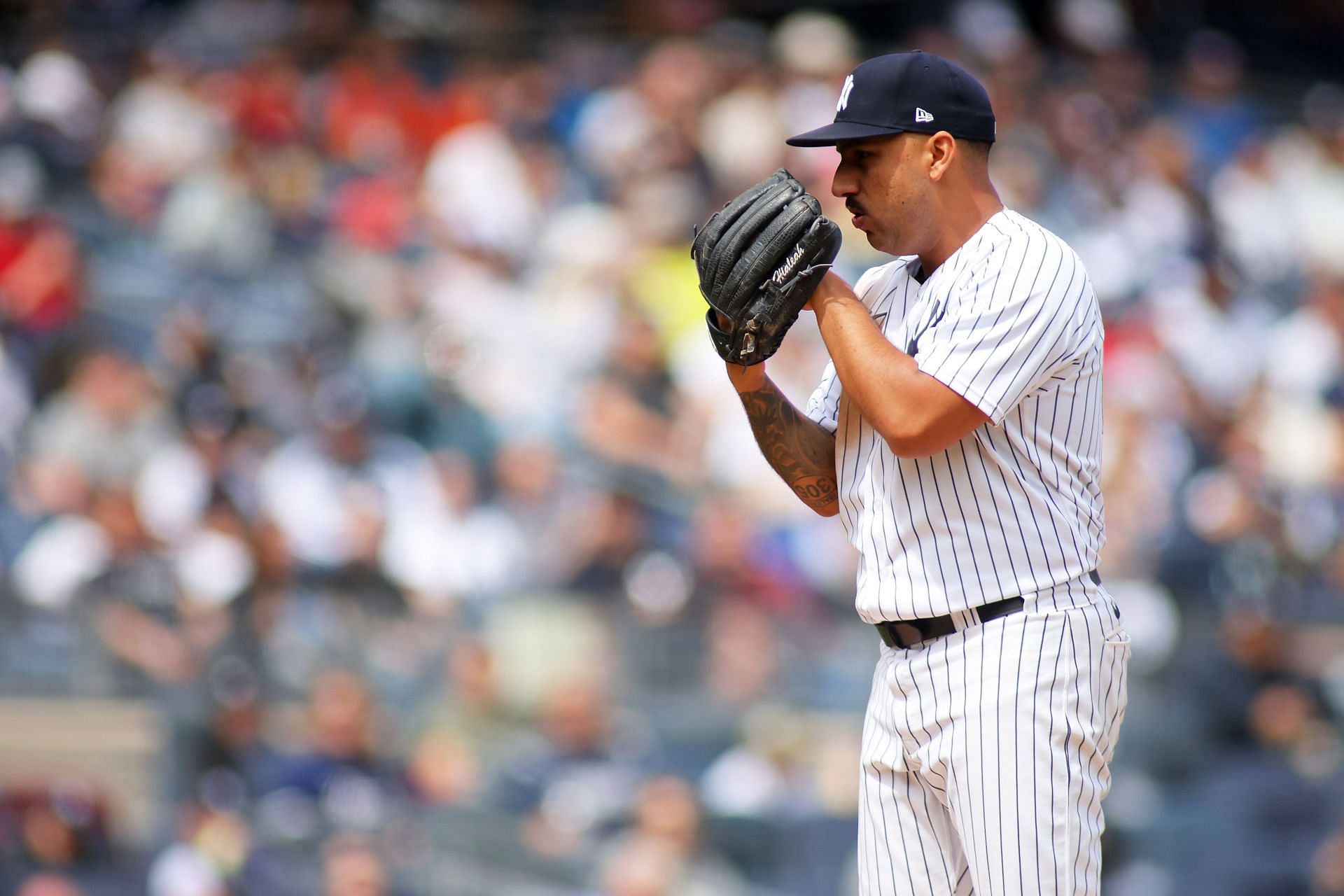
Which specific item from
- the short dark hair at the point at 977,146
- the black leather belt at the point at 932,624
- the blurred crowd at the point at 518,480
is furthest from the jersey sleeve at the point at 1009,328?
the blurred crowd at the point at 518,480

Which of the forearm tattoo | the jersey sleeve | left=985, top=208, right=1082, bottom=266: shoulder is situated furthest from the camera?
the forearm tattoo

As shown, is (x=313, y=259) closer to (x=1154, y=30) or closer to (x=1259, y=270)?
(x=1259, y=270)

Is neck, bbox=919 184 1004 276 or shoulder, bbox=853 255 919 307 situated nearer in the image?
neck, bbox=919 184 1004 276

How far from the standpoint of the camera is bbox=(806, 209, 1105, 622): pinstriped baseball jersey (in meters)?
2.27

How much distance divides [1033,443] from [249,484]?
5.30 metres

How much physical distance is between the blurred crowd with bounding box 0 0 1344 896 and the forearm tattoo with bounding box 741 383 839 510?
9.84 ft

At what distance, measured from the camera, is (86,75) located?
9398 millimetres

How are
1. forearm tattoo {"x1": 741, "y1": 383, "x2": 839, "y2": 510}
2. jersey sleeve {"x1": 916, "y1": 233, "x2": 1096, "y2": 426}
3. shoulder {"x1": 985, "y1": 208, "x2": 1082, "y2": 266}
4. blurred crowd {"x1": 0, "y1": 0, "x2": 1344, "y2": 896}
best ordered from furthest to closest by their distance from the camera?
blurred crowd {"x1": 0, "y1": 0, "x2": 1344, "y2": 896} < forearm tattoo {"x1": 741, "y1": 383, "x2": 839, "y2": 510} < shoulder {"x1": 985, "y1": 208, "x2": 1082, "y2": 266} < jersey sleeve {"x1": 916, "y1": 233, "x2": 1096, "y2": 426}

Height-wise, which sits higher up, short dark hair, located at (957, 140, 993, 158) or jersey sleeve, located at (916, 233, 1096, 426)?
short dark hair, located at (957, 140, 993, 158)

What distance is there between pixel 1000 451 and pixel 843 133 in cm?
50

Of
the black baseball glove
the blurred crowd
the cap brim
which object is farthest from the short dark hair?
the blurred crowd

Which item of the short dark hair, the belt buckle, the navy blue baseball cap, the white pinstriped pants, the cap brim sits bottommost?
the white pinstriped pants

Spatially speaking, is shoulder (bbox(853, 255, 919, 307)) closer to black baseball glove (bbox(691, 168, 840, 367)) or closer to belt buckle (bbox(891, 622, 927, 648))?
black baseball glove (bbox(691, 168, 840, 367))

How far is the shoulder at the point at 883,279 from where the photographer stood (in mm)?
2564
